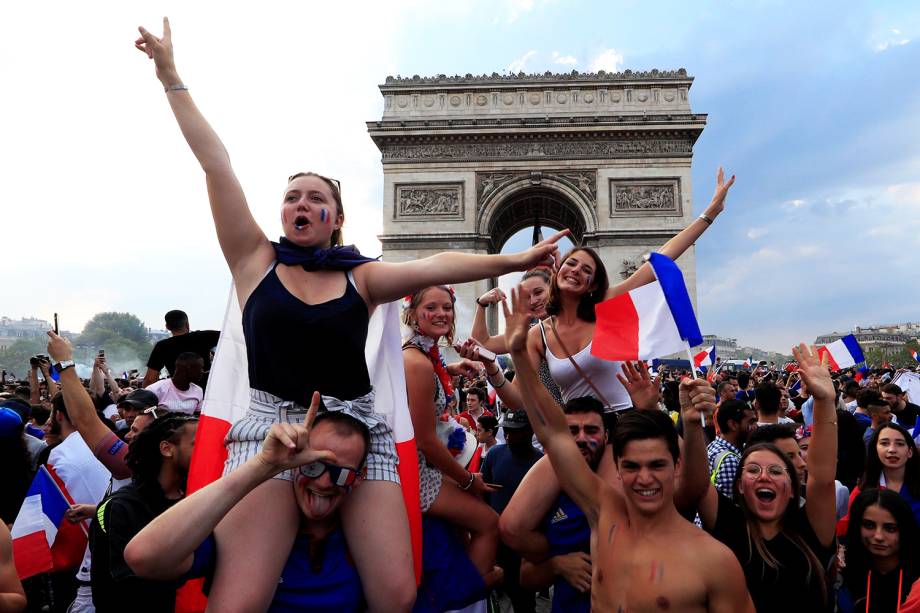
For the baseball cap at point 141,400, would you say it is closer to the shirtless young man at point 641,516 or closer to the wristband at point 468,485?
the wristband at point 468,485

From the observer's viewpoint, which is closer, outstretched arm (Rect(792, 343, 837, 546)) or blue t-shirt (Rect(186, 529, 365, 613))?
blue t-shirt (Rect(186, 529, 365, 613))

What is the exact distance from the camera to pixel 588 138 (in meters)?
26.6

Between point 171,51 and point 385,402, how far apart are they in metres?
1.49

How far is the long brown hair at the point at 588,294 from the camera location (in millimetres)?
3566

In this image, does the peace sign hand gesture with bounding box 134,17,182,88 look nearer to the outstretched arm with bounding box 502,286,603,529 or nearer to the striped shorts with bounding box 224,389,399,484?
the striped shorts with bounding box 224,389,399,484

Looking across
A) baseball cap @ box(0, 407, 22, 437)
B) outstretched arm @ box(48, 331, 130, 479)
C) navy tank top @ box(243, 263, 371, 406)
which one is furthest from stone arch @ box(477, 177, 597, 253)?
navy tank top @ box(243, 263, 371, 406)

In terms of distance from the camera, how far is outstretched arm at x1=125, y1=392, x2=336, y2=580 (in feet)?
5.66

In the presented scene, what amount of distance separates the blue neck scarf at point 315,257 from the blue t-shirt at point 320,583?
929mm

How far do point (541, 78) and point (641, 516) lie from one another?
2655cm

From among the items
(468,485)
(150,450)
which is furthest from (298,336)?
(468,485)

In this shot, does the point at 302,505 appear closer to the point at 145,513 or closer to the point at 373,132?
the point at 145,513

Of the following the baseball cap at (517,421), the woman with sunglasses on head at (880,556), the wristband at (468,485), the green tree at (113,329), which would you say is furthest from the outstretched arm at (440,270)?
the green tree at (113,329)

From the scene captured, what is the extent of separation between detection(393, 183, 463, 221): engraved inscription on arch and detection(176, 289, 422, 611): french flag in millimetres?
24111

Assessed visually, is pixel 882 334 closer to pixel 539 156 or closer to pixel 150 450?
pixel 539 156
